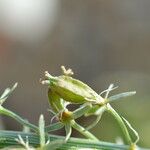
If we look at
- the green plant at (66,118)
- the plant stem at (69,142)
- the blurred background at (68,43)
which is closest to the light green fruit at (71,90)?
the green plant at (66,118)

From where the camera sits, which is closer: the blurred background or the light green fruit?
the light green fruit

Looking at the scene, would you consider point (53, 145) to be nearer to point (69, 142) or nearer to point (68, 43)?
point (69, 142)

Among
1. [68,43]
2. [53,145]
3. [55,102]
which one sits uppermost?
[68,43]

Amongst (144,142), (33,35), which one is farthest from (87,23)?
(144,142)

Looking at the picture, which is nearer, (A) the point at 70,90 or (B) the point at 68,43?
(A) the point at 70,90

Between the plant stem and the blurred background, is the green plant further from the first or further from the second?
the blurred background

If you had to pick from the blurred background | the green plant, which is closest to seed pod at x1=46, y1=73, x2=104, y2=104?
the green plant

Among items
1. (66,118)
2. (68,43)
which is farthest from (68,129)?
(68,43)
